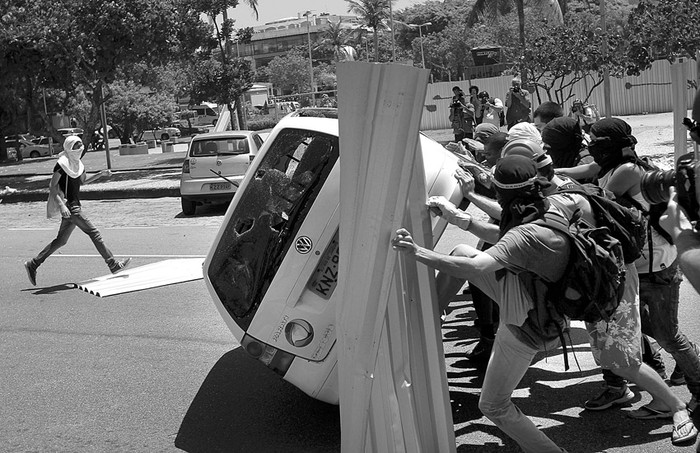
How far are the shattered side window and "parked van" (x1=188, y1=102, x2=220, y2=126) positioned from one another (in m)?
75.7

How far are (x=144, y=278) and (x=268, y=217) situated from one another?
5216 millimetres

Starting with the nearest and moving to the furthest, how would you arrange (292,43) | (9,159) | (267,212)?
(267,212) < (9,159) < (292,43)

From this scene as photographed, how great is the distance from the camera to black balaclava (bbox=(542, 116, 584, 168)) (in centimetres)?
615

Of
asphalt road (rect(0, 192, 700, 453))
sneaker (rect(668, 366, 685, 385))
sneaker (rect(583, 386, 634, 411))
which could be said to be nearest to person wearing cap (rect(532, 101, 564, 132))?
asphalt road (rect(0, 192, 700, 453))

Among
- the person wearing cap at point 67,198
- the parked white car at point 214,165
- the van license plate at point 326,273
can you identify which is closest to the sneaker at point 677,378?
the van license plate at point 326,273

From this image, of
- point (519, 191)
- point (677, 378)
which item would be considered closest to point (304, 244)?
point (519, 191)

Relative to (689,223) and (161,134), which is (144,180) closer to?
(689,223)

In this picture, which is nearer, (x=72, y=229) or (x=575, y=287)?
(x=575, y=287)

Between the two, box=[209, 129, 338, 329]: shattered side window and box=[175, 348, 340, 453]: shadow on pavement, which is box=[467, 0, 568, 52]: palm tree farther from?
box=[209, 129, 338, 329]: shattered side window

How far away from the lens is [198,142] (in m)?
17.1

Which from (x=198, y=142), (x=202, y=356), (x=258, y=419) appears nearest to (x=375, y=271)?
(x=258, y=419)

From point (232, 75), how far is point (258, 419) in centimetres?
2437

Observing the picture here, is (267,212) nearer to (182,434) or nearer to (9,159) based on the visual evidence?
(182,434)

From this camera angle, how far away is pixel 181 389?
247 inches
